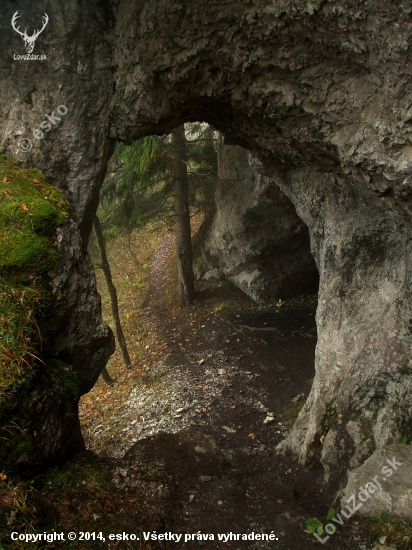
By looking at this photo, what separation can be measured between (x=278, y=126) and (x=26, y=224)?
3.51 metres

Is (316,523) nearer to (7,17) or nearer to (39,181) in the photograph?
(39,181)

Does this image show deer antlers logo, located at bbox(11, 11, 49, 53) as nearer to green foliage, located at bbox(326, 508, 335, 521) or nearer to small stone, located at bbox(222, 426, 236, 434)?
small stone, located at bbox(222, 426, 236, 434)

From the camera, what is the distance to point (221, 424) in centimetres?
775

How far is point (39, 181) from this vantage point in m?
5.46

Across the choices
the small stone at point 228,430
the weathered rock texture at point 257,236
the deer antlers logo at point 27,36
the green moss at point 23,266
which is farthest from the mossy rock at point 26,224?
the weathered rock texture at point 257,236

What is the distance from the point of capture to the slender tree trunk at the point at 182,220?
1146 cm

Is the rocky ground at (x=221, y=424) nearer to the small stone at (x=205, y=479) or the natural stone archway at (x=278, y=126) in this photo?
the small stone at (x=205, y=479)

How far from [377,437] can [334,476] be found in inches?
33.9

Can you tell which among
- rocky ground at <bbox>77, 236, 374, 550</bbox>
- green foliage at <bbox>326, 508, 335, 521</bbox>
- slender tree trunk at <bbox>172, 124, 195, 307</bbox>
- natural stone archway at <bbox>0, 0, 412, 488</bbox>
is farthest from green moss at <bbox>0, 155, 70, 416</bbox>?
slender tree trunk at <bbox>172, 124, 195, 307</bbox>

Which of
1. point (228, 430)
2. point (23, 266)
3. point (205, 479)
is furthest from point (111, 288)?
point (205, 479)

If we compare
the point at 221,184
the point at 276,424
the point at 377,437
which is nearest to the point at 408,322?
the point at 377,437

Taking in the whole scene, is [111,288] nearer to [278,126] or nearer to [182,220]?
[182,220]

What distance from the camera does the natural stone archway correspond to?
4270 mm

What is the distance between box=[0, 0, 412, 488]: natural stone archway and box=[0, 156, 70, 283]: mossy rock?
27 centimetres
